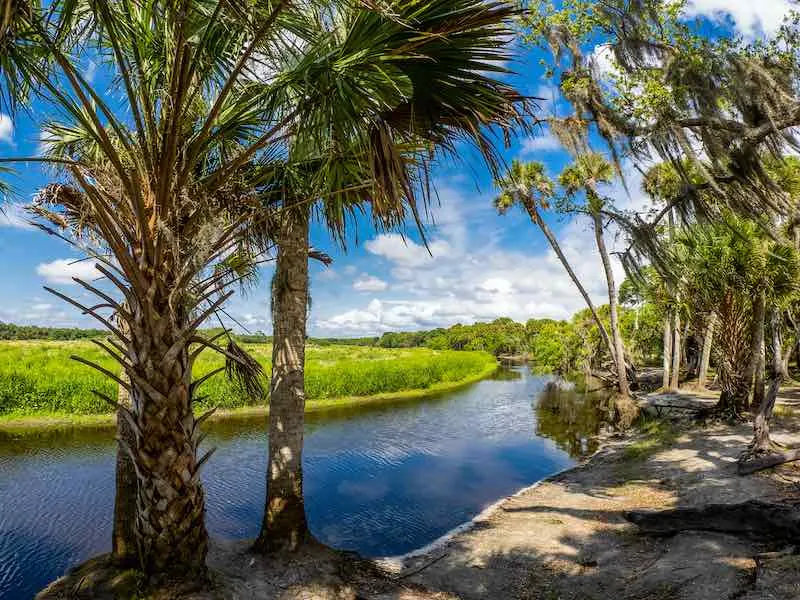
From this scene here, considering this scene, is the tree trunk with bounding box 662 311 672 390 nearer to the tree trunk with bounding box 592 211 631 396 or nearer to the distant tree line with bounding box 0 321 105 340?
the tree trunk with bounding box 592 211 631 396

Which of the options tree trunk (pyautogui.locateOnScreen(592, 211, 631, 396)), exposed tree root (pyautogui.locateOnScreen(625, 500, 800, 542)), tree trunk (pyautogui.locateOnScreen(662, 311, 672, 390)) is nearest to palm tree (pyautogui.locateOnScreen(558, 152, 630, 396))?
tree trunk (pyautogui.locateOnScreen(592, 211, 631, 396))

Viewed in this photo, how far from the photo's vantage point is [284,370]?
5844 millimetres

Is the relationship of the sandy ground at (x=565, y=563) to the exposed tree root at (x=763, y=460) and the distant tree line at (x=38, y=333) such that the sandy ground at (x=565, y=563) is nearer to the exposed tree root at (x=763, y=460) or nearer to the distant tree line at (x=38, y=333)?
the exposed tree root at (x=763, y=460)

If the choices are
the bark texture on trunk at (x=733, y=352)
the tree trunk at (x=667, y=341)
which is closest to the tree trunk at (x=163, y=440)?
the bark texture on trunk at (x=733, y=352)

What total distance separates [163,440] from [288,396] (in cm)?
211

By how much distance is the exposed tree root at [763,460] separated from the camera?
315 inches

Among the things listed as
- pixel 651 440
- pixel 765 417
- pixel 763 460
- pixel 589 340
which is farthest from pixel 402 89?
pixel 589 340

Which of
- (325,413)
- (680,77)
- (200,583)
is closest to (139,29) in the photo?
(200,583)

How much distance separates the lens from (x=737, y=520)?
5520mm

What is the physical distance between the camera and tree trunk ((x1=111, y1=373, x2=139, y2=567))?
4742 millimetres

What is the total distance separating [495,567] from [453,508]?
4424 mm

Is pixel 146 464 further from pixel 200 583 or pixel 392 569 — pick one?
pixel 392 569

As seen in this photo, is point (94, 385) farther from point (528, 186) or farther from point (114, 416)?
point (528, 186)

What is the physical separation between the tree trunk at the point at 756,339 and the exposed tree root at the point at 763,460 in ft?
14.2
